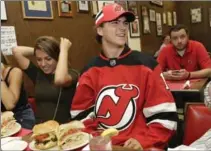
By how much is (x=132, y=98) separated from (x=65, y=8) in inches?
69.3

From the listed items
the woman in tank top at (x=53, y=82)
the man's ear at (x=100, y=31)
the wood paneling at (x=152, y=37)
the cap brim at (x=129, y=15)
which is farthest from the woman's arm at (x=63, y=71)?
the wood paneling at (x=152, y=37)

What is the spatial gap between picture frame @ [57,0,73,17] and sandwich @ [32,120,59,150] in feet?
6.00

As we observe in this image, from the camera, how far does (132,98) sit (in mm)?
1359

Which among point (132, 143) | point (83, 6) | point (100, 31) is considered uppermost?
point (83, 6)

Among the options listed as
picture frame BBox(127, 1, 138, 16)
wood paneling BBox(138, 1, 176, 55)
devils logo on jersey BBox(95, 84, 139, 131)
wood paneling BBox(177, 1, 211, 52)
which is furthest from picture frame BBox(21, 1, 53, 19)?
wood paneling BBox(177, 1, 211, 52)

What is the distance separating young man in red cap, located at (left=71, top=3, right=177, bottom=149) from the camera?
131cm

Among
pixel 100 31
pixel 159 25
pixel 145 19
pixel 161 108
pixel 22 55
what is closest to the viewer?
pixel 161 108

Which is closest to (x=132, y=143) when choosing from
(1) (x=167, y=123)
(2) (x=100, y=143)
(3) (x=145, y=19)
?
(1) (x=167, y=123)

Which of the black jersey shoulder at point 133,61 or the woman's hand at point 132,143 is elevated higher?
the black jersey shoulder at point 133,61

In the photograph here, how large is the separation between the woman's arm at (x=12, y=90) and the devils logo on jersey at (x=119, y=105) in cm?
76

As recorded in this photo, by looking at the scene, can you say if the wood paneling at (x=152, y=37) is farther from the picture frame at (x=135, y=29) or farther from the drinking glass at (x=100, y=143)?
the drinking glass at (x=100, y=143)

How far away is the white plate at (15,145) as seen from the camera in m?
1.12

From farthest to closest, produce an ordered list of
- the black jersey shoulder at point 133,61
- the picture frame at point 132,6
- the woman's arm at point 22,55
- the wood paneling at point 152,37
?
the wood paneling at point 152,37 < the picture frame at point 132,6 < the woman's arm at point 22,55 < the black jersey shoulder at point 133,61

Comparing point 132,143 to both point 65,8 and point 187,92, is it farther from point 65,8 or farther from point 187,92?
point 65,8
